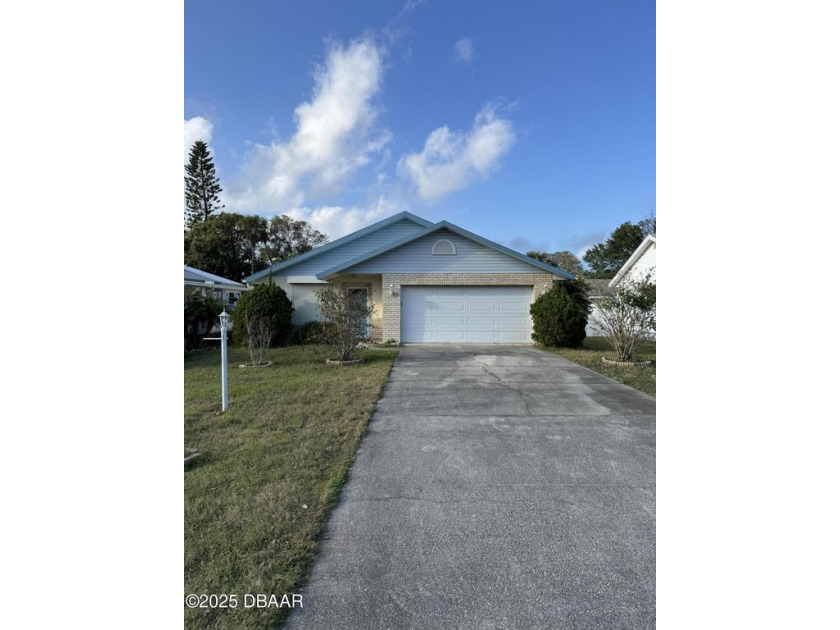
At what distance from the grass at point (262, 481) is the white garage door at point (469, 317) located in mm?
5375

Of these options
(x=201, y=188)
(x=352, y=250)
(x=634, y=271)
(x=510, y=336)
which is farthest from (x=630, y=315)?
(x=201, y=188)

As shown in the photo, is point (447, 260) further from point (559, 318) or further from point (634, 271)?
point (634, 271)

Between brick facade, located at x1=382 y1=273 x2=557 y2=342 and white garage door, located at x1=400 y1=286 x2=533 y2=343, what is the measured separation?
247mm

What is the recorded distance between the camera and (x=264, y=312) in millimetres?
10789

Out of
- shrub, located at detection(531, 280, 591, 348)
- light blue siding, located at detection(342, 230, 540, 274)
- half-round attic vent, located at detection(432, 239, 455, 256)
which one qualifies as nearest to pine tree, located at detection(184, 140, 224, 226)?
light blue siding, located at detection(342, 230, 540, 274)

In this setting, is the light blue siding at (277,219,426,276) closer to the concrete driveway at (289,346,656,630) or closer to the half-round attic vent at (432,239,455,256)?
the half-round attic vent at (432,239,455,256)

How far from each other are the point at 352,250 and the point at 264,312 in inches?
185

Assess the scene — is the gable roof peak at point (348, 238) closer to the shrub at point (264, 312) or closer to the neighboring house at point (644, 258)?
the shrub at point (264, 312)

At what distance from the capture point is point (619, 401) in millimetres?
5078

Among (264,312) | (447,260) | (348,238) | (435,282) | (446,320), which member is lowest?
(446,320)
